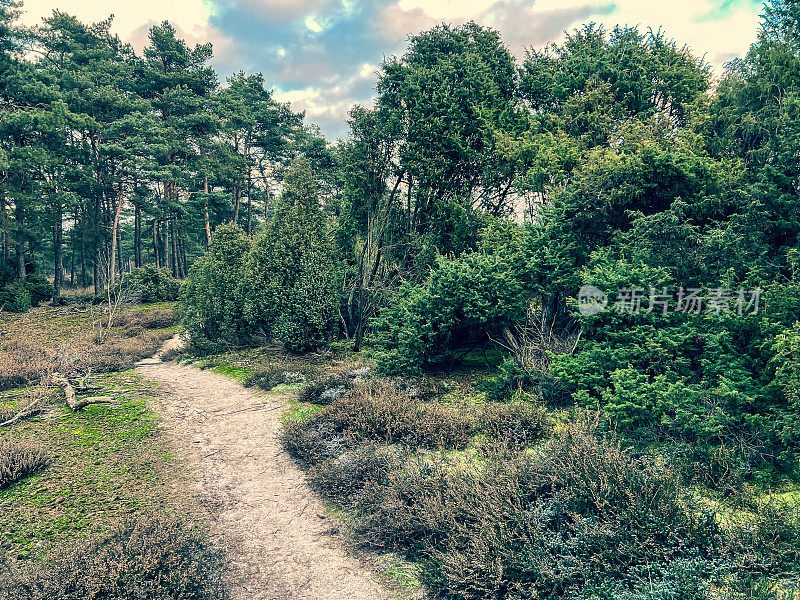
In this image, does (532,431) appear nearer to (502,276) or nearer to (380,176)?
(502,276)

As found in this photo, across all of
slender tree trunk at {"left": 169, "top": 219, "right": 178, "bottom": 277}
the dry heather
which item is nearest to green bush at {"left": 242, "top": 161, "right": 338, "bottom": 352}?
the dry heather

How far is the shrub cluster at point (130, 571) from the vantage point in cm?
355

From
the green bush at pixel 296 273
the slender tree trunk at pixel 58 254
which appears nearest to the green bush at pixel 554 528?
the green bush at pixel 296 273

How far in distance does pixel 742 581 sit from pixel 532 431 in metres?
3.85

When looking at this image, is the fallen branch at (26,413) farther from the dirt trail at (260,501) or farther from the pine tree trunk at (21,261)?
the pine tree trunk at (21,261)

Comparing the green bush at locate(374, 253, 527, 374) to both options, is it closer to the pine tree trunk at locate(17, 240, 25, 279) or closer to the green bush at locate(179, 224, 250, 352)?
the green bush at locate(179, 224, 250, 352)

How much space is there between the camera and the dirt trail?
4.46 meters

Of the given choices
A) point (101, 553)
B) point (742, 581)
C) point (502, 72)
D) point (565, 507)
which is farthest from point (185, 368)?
point (502, 72)

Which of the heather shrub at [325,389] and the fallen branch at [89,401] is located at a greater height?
the heather shrub at [325,389]

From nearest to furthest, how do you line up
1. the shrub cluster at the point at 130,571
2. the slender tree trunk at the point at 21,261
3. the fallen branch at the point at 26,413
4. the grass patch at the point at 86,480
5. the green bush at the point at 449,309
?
the shrub cluster at the point at 130,571, the grass patch at the point at 86,480, the fallen branch at the point at 26,413, the green bush at the point at 449,309, the slender tree trunk at the point at 21,261

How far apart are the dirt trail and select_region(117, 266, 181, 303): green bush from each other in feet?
67.1

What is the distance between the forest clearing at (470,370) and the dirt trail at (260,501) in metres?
0.05

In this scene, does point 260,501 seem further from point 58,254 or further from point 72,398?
point 58,254

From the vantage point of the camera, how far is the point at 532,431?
7367mm
